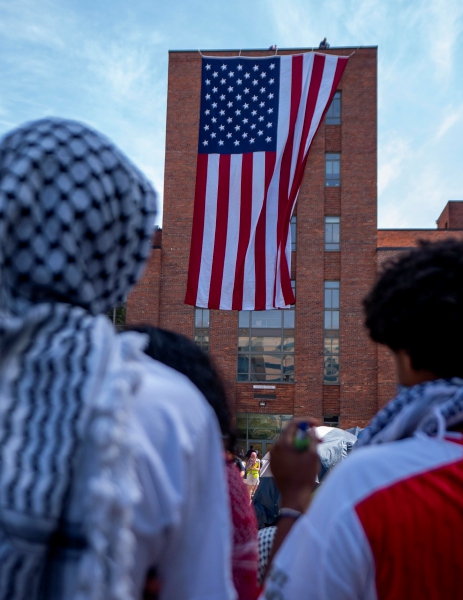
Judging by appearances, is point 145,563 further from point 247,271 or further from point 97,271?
point 247,271

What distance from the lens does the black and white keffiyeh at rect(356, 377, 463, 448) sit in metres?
1.31

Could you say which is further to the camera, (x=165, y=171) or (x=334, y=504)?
(x=165, y=171)

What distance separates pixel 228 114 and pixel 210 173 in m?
0.68

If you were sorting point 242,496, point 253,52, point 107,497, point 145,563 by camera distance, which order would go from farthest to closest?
point 253,52 < point 242,496 < point 145,563 < point 107,497

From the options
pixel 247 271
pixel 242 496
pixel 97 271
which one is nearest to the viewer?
pixel 97 271

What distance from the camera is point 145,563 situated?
104 centimetres

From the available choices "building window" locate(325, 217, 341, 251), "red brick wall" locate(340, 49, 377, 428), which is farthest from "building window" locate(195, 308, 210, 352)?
"building window" locate(325, 217, 341, 251)

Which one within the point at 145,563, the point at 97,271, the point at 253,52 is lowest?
the point at 145,563

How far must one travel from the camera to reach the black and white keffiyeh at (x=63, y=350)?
909mm

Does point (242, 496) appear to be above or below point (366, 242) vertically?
below

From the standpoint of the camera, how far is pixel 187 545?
1069 millimetres

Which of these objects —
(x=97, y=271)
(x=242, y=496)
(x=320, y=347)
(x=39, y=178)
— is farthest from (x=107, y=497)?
(x=320, y=347)

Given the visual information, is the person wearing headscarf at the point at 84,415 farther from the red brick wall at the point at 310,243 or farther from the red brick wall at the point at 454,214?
the red brick wall at the point at 454,214

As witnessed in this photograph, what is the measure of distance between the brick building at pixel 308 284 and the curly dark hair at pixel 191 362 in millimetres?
26295
